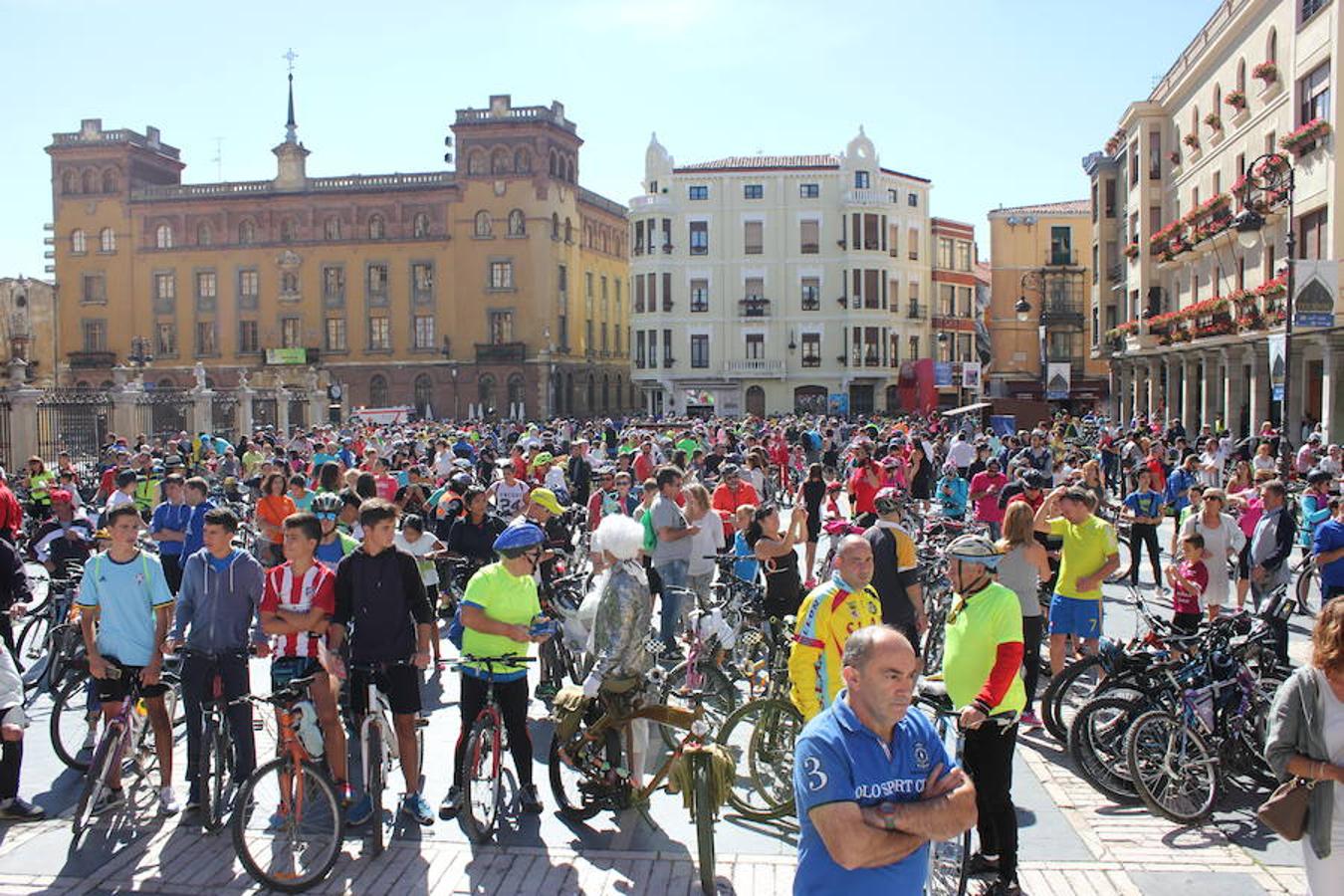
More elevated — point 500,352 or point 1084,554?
point 500,352

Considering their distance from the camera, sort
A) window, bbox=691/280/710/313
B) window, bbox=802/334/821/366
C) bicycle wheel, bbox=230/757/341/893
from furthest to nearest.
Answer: window, bbox=802/334/821/366 < window, bbox=691/280/710/313 < bicycle wheel, bbox=230/757/341/893

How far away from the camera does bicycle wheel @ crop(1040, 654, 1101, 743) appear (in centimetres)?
778

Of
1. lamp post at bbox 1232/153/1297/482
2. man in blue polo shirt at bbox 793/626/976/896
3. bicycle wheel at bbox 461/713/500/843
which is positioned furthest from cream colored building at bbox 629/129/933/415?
man in blue polo shirt at bbox 793/626/976/896

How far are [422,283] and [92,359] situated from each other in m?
21.4

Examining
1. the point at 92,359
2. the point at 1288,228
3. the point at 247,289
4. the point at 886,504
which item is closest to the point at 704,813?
the point at 886,504

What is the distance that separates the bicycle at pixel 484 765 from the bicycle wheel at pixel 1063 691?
3681 millimetres

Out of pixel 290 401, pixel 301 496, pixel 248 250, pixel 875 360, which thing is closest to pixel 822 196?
pixel 875 360

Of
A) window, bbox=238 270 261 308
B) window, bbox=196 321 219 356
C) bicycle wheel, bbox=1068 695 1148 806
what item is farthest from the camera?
window, bbox=196 321 219 356

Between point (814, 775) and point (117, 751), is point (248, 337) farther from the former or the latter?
point (814, 775)

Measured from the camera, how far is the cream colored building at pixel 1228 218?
961 inches

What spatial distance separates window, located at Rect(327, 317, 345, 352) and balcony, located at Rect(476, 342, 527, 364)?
28.8 feet

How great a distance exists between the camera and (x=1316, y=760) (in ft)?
14.4

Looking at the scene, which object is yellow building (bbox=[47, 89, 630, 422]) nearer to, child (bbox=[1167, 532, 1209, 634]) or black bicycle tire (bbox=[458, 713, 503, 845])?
child (bbox=[1167, 532, 1209, 634])

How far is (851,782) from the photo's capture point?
3.56 metres
